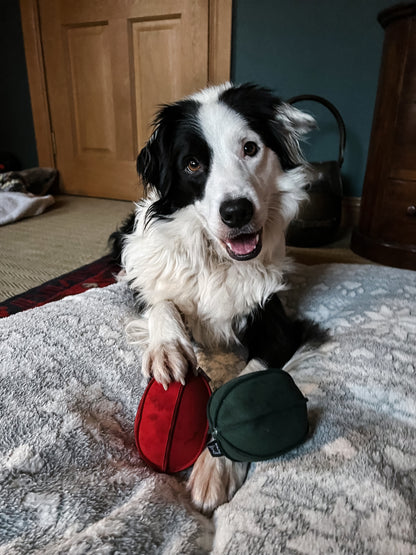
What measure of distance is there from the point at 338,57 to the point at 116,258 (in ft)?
6.70

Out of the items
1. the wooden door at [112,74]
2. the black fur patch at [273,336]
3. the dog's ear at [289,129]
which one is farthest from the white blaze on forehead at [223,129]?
the wooden door at [112,74]

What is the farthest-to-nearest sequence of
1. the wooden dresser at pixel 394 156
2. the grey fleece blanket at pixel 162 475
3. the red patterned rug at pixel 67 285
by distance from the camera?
the wooden dresser at pixel 394 156 → the red patterned rug at pixel 67 285 → the grey fleece blanket at pixel 162 475

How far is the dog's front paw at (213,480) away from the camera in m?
0.69

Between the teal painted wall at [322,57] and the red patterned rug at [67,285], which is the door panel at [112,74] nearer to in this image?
the teal painted wall at [322,57]

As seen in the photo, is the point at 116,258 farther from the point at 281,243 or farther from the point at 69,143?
the point at 69,143

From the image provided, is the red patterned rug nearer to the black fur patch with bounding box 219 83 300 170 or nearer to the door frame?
A: the black fur patch with bounding box 219 83 300 170

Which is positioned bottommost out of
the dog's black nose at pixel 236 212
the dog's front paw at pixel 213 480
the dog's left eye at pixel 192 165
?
the dog's front paw at pixel 213 480

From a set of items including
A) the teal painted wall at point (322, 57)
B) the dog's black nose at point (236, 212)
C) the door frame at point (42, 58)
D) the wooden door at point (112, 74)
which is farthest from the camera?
the wooden door at point (112, 74)

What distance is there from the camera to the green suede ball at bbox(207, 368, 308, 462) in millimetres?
671

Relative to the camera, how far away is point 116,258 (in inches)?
73.7

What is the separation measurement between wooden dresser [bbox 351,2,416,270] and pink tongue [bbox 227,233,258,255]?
140cm

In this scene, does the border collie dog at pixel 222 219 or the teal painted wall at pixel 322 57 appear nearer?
the border collie dog at pixel 222 219

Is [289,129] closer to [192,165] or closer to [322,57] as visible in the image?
[192,165]

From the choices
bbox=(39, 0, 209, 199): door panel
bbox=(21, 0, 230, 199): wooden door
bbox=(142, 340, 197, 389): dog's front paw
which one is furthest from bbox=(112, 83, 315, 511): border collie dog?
bbox=(39, 0, 209, 199): door panel
